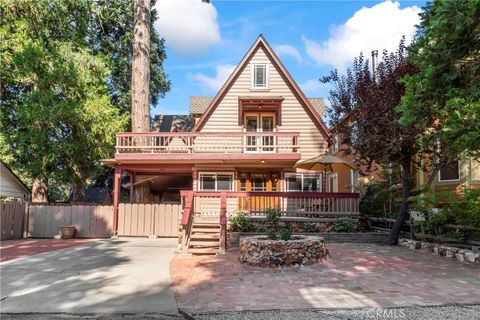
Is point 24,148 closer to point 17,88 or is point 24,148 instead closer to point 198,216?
point 17,88

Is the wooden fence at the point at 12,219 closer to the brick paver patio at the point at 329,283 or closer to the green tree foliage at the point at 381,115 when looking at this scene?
the brick paver patio at the point at 329,283

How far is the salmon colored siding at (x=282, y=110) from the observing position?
17.8 meters

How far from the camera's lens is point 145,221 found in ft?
49.7

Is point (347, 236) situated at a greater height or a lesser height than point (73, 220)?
lesser

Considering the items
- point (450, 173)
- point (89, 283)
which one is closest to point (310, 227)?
point (450, 173)

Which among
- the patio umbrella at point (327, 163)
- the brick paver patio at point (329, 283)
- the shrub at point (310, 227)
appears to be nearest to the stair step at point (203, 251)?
the brick paver patio at point (329, 283)

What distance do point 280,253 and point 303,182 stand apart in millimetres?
8812

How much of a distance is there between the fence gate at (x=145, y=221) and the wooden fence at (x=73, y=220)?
2.39 ft

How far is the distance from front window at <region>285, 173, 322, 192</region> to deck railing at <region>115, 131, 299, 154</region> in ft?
4.24

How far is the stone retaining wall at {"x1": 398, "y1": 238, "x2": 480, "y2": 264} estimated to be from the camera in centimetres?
896

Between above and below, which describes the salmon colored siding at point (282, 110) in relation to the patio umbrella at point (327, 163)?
above

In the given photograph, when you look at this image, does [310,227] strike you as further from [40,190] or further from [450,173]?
[40,190]

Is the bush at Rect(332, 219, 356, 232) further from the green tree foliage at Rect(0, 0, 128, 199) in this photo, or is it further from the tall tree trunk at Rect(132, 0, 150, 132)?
the green tree foliage at Rect(0, 0, 128, 199)

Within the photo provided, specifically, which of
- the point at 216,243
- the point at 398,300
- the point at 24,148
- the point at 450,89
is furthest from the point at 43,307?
the point at 24,148
